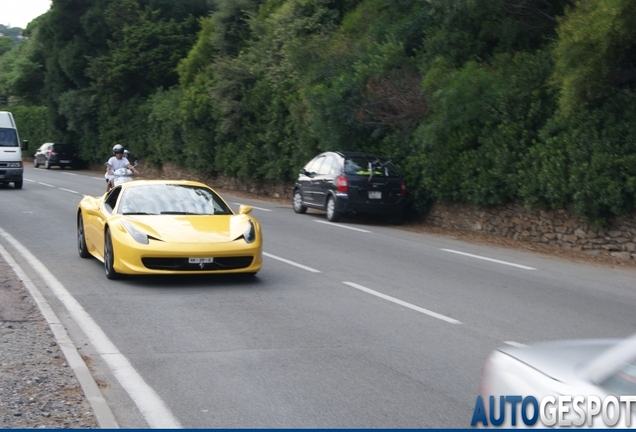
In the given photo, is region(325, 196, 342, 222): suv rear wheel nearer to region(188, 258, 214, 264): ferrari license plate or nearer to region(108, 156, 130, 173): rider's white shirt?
region(108, 156, 130, 173): rider's white shirt

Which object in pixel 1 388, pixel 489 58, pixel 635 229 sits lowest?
pixel 1 388

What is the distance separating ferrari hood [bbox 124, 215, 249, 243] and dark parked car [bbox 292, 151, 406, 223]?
917 cm

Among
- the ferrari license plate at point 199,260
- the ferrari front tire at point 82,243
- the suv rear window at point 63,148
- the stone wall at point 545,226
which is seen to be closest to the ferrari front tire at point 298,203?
the stone wall at point 545,226

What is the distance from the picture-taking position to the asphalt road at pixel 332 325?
6.11m

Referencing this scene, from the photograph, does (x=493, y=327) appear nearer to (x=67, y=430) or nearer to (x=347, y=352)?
(x=347, y=352)

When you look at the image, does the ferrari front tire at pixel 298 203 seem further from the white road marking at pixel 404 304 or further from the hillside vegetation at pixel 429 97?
the white road marking at pixel 404 304

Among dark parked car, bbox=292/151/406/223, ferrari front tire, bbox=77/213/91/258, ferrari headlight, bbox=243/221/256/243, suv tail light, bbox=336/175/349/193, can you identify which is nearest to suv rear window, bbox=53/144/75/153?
dark parked car, bbox=292/151/406/223

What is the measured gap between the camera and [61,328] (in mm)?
8266

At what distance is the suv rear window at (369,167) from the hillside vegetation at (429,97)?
2.21ft

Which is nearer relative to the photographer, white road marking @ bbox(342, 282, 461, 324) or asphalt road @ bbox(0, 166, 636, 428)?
asphalt road @ bbox(0, 166, 636, 428)

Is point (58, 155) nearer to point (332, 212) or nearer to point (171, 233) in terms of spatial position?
point (332, 212)

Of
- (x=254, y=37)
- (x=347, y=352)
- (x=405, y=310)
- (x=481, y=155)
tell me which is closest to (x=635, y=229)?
(x=481, y=155)

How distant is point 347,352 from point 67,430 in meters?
2.97

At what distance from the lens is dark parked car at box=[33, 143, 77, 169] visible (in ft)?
172
